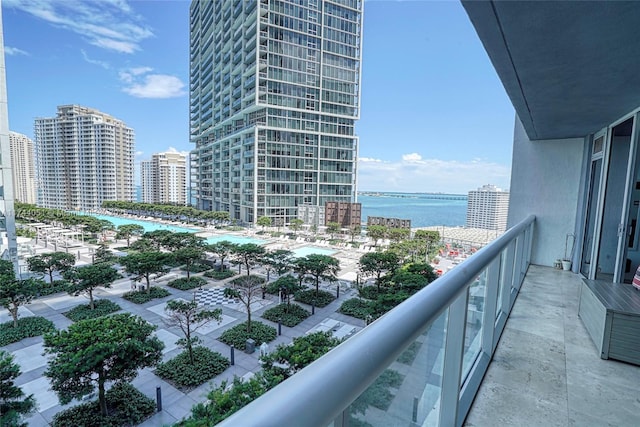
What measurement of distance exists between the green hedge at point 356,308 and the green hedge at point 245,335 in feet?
9.81

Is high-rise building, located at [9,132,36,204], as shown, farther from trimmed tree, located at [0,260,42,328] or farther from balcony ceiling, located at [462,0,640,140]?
balcony ceiling, located at [462,0,640,140]

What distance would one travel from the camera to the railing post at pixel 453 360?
3.69 feet

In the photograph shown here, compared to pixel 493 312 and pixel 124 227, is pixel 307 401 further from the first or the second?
pixel 124 227

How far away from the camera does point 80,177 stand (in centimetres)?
4406

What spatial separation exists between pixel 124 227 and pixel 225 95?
Result: 23.2 metres

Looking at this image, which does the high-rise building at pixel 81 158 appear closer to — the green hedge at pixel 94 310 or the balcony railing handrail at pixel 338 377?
the green hedge at pixel 94 310

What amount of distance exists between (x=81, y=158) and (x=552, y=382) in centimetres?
5395

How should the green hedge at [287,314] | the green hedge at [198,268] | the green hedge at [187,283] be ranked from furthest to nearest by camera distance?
the green hedge at [198,268]
the green hedge at [187,283]
the green hedge at [287,314]

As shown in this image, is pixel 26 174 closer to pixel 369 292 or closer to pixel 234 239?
pixel 234 239

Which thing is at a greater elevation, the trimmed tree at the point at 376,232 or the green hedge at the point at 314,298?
the trimmed tree at the point at 376,232

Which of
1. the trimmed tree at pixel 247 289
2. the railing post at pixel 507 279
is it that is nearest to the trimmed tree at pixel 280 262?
the trimmed tree at pixel 247 289

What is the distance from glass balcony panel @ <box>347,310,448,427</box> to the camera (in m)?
0.57

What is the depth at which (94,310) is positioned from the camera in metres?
11.7

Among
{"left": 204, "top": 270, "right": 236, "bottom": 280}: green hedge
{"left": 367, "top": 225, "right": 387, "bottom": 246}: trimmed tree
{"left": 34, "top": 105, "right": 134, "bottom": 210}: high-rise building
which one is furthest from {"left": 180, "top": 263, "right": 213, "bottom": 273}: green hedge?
{"left": 34, "top": 105, "right": 134, "bottom": 210}: high-rise building
